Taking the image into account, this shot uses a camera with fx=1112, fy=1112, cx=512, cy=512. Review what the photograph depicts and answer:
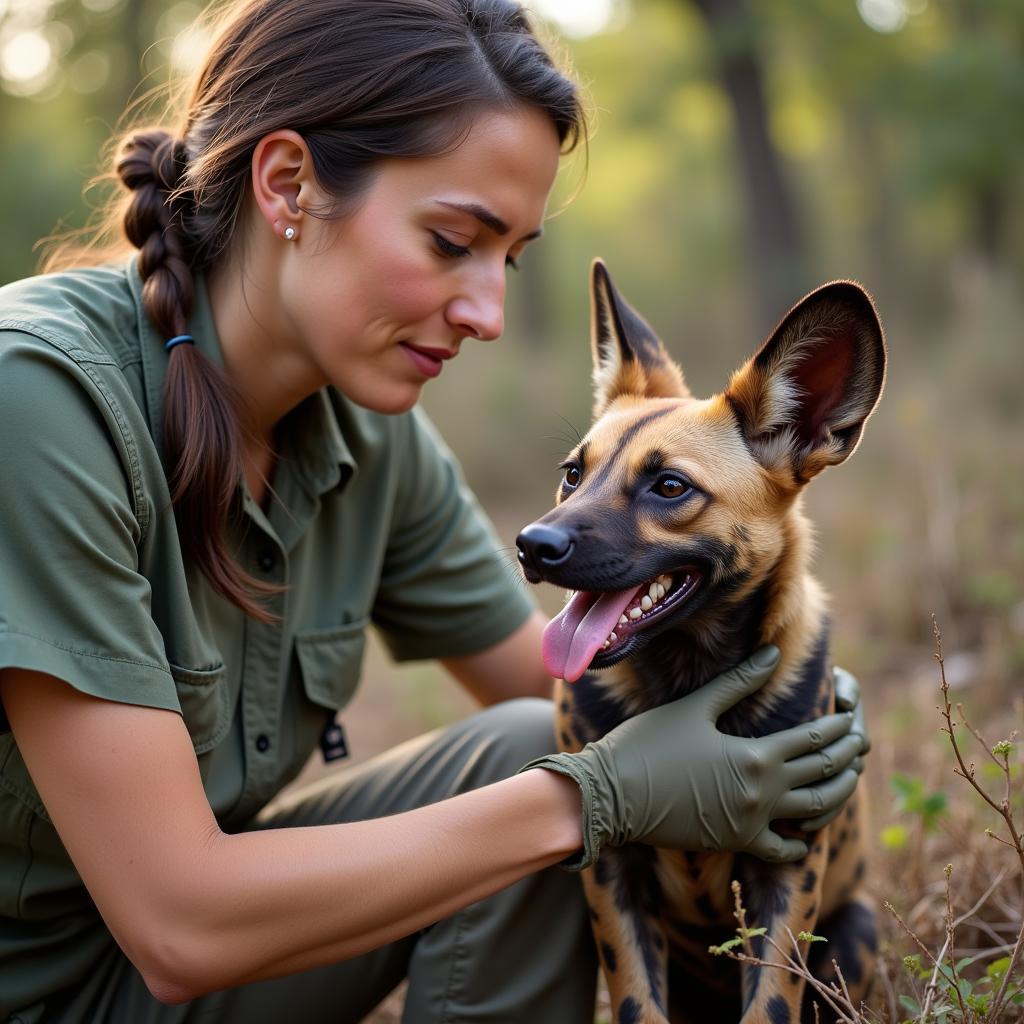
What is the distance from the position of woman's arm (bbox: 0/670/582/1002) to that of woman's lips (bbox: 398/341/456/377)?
90cm

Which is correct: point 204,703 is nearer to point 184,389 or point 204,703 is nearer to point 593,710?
point 184,389

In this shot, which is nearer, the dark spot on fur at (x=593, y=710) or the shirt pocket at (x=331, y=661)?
the dark spot on fur at (x=593, y=710)

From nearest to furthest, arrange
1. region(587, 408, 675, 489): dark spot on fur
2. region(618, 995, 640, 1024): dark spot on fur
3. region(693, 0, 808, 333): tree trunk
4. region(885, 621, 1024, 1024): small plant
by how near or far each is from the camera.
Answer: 1. region(885, 621, 1024, 1024): small plant
2. region(618, 995, 640, 1024): dark spot on fur
3. region(587, 408, 675, 489): dark spot on fur
4. region(693, 0, 808, 333): tree trunk

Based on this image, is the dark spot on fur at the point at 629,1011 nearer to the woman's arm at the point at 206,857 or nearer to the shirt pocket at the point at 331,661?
the woman's arm at the point at 206,857

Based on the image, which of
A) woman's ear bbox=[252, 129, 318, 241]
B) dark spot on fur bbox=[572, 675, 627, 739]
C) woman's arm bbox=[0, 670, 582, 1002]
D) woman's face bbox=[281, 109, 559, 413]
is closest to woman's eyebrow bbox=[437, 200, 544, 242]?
woman's face bbox=[281, 109, 559, 413]

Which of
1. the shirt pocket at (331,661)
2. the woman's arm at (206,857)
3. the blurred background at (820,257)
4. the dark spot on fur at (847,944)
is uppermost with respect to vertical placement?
the woman's arm at (206,857)

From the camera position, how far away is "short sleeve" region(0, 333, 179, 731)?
1.85 metres

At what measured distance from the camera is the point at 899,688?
16.1ft

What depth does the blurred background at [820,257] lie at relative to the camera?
17.3 feet

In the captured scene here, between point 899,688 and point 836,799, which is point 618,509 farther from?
point 899,688

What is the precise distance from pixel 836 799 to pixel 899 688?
8.95 feet

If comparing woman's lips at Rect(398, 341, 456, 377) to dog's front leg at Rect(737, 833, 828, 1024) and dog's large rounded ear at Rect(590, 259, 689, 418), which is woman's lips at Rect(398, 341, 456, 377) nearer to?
dog's large rounded ear at Rect(590, 259, 689, 418)

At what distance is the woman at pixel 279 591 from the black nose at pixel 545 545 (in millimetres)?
401

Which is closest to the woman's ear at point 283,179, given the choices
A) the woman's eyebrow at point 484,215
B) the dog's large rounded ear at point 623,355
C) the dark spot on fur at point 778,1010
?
the woman's eyebrow at point 484,215
